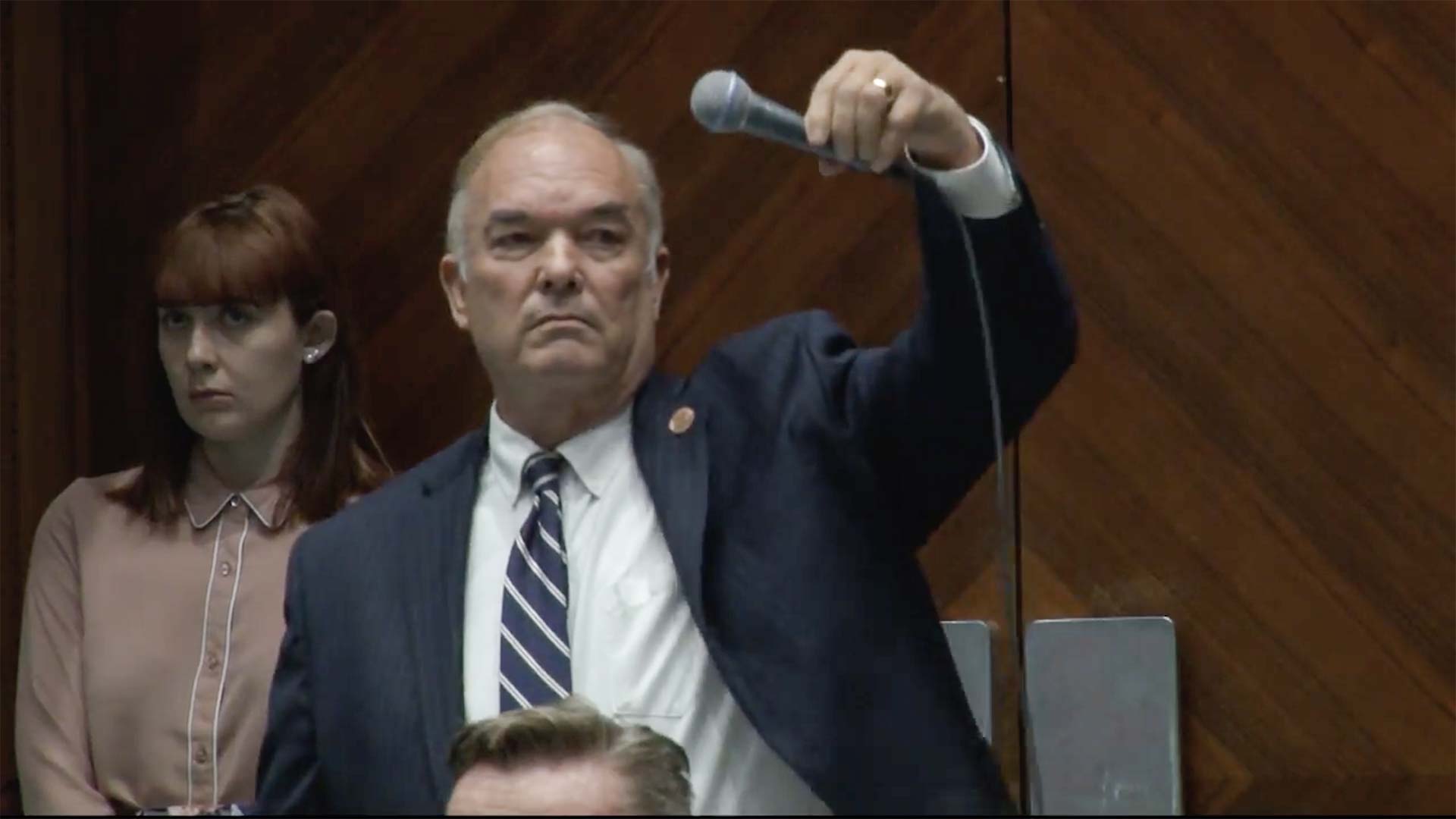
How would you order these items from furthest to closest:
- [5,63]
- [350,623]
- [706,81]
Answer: [5,63]
[350,623]
[706,81]

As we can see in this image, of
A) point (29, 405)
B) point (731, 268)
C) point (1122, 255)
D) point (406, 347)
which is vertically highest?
point (1122, 255)

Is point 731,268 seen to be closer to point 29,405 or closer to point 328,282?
point 328,282

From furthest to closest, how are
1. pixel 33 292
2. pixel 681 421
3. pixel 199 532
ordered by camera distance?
pixel 33 292
pixel 199 532
pixel 681 421

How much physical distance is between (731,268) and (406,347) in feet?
1.30

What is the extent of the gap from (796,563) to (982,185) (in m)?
0.36

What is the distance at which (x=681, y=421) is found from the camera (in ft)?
7.27

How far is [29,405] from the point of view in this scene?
2.96m

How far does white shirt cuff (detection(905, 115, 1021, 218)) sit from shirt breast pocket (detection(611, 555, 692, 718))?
0.41 m

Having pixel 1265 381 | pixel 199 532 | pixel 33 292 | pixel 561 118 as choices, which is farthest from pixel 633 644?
pixel 33 292

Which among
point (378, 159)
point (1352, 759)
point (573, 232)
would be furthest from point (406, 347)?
point (1352, 759)

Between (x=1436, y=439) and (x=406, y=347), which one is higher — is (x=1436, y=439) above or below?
above

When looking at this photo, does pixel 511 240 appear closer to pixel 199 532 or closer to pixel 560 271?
pixel 560 271

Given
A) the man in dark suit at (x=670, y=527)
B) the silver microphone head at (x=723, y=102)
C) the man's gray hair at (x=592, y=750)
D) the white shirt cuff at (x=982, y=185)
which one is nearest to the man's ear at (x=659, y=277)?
the man in dark suit at (x=670, y=527)

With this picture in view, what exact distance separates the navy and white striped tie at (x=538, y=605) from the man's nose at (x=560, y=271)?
148 mm
